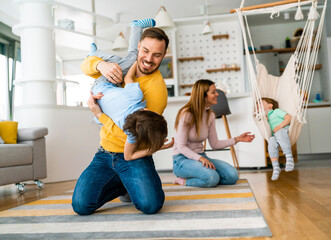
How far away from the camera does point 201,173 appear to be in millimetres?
2561

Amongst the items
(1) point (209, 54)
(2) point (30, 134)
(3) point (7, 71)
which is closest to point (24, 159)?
(2) point (30, 134)

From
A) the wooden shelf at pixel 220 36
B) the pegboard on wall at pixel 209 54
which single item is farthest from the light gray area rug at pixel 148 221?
the wooden shelf at pixel 220 36

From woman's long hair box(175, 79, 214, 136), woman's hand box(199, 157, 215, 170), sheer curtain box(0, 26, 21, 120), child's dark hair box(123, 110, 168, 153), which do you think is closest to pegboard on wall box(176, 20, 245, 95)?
sheer curtain box(0, 26, 21, 120)

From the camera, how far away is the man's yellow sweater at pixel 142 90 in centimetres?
182

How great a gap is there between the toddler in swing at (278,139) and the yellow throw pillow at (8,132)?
2370 millimetres

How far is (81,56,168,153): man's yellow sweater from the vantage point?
1.82m

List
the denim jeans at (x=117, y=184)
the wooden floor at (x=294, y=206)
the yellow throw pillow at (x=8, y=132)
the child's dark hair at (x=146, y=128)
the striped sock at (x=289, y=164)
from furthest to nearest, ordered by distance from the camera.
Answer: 1. the yellow throw pillow at (x=8, y=132)
2. the striped sock at (x=289, y=164)
3. the denim jeans at (x=117, y=184)
4. the child's dark hair at (x=146, y=128)
5. the wooden floor at (x=294, y=206)

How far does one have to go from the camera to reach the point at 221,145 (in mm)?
2791

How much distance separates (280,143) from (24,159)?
228 centimetres

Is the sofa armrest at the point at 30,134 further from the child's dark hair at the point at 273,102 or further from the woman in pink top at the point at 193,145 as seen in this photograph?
the child's dark hair at the point at 273,102

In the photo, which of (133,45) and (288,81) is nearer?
(133,45)

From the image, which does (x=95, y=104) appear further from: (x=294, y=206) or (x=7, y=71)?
(x=7, y=71)

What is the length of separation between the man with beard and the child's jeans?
1500 mm

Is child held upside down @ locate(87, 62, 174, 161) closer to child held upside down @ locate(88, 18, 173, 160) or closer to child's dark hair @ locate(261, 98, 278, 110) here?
child held upside down @ locate(88, 18, 173, 160)
